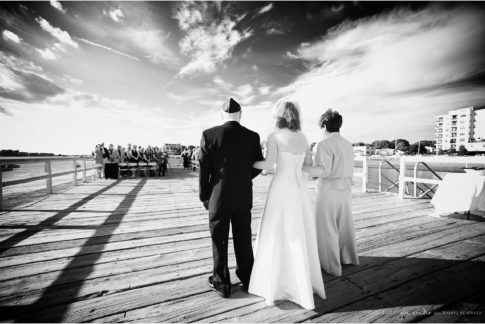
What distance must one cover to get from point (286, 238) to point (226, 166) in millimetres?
905

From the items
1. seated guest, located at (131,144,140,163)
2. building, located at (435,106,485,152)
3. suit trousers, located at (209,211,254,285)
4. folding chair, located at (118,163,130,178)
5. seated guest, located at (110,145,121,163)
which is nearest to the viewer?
suit trousers, located at (209,211,254,285)

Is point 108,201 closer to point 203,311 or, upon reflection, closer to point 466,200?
point 203,311

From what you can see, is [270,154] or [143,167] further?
[143,167]

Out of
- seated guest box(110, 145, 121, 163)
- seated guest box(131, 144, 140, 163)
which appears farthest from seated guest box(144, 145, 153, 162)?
seated guest box(110, 145, 121, 163)

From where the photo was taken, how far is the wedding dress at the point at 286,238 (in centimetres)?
201

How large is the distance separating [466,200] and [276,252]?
488 cm

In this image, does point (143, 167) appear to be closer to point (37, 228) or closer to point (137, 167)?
point (137, 167)

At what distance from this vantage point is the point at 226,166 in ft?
6.81

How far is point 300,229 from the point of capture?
201 centimetres

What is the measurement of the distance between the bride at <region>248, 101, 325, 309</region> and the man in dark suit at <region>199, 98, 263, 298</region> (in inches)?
6.8

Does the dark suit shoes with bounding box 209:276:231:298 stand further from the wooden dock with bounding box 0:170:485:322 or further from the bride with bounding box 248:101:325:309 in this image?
the bride with bounding box 248:101:325:309

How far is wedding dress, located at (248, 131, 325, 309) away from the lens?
2006mm

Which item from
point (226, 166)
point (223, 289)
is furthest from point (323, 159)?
point (223, 289)

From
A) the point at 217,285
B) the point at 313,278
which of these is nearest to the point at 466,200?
the point at 313,278
